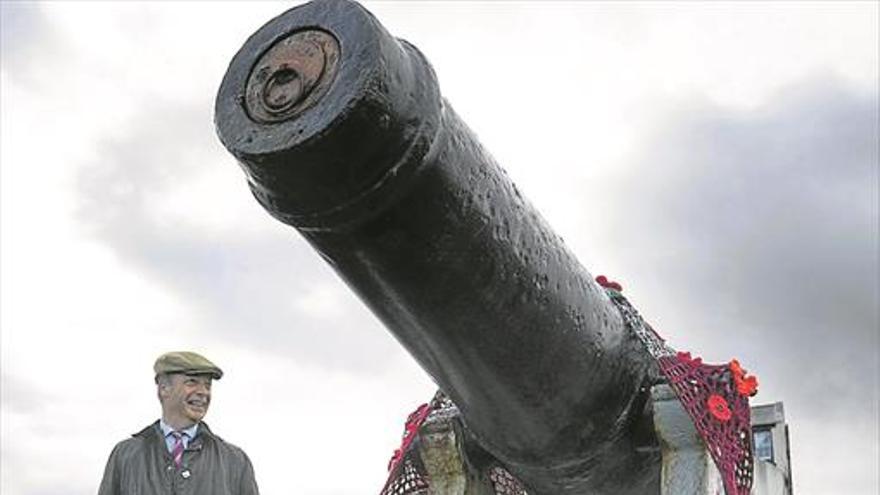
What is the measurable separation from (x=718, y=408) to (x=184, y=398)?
2.72m

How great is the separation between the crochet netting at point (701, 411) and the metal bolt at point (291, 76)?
2191 mm

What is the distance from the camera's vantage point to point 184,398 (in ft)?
21.3

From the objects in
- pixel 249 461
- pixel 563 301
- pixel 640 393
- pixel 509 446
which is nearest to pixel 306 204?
pixel 563 301

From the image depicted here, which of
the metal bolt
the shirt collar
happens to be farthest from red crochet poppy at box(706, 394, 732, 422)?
the shirt collar

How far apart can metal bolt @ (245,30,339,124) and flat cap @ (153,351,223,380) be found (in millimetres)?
3269

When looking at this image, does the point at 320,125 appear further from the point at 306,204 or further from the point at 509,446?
the point at 509,446

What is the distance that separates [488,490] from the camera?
219 inches

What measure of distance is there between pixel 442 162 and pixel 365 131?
1.15ft

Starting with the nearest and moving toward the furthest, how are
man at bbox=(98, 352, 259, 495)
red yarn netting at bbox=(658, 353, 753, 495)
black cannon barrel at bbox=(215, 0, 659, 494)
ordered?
black cannon barrel at bbox=(215, 0, 659, 494) < red yarn netting at bbox=(658, 353, 753, 495) < man at bbox=(98, 352, 259, 495)

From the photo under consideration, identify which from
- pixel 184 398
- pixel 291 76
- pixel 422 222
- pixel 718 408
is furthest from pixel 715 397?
pixel 184 398

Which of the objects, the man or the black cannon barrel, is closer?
the black cannon barrel

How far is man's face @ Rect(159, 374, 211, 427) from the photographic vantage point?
6.50 meters

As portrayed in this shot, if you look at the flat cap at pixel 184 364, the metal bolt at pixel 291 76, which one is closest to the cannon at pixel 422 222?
the metal bolt at pixel 291 76

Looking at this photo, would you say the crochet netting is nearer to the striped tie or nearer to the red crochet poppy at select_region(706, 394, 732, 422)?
the red crochet poppy at select_region(706, 394, 732, 422)
